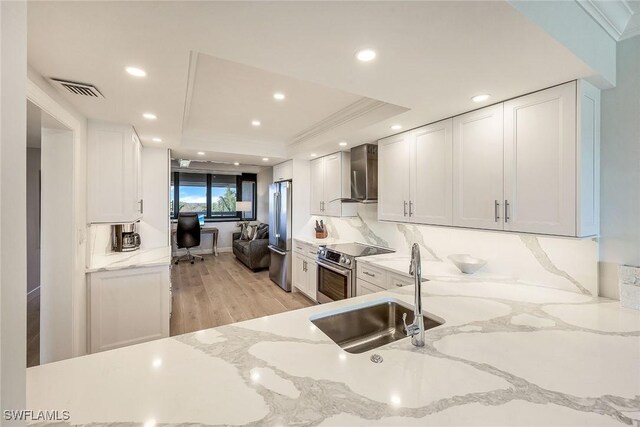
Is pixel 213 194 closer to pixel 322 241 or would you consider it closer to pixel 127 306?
pixel 322 241

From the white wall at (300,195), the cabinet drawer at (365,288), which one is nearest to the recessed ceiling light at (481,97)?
the cabinet drawer at (365,288)

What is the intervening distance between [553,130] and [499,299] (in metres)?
1.12

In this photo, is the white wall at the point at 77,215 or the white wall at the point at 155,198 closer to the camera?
the white wall at the point at 77,215

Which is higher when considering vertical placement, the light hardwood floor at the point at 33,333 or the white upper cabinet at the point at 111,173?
the white upper cabinet at the point at 111,173

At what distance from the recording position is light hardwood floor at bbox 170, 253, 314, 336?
345cm

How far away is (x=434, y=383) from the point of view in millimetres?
903

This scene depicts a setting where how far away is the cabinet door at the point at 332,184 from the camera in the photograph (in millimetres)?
3778

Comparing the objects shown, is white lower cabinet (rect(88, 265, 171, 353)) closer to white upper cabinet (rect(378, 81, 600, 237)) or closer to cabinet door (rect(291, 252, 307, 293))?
cabinet door (rect(291, 252, 307, 293))

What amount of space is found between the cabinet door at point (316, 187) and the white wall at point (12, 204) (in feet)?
12.3

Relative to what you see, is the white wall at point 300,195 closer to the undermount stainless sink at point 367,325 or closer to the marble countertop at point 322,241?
the marble countertop at point 322,241

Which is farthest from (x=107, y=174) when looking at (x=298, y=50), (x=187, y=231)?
(x=187, y=231)

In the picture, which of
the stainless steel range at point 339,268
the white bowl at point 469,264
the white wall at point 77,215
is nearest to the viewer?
the white wall at point 77,215

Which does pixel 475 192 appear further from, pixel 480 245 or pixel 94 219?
pixel 94 219

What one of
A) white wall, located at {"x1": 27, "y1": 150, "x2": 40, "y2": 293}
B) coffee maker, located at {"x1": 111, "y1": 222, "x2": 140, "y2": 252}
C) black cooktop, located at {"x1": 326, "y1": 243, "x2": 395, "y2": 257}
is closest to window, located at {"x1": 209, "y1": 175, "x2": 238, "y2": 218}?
white wall, located at {"x1": 27, "y1": 150, "x2": 40, "y2": 293}
